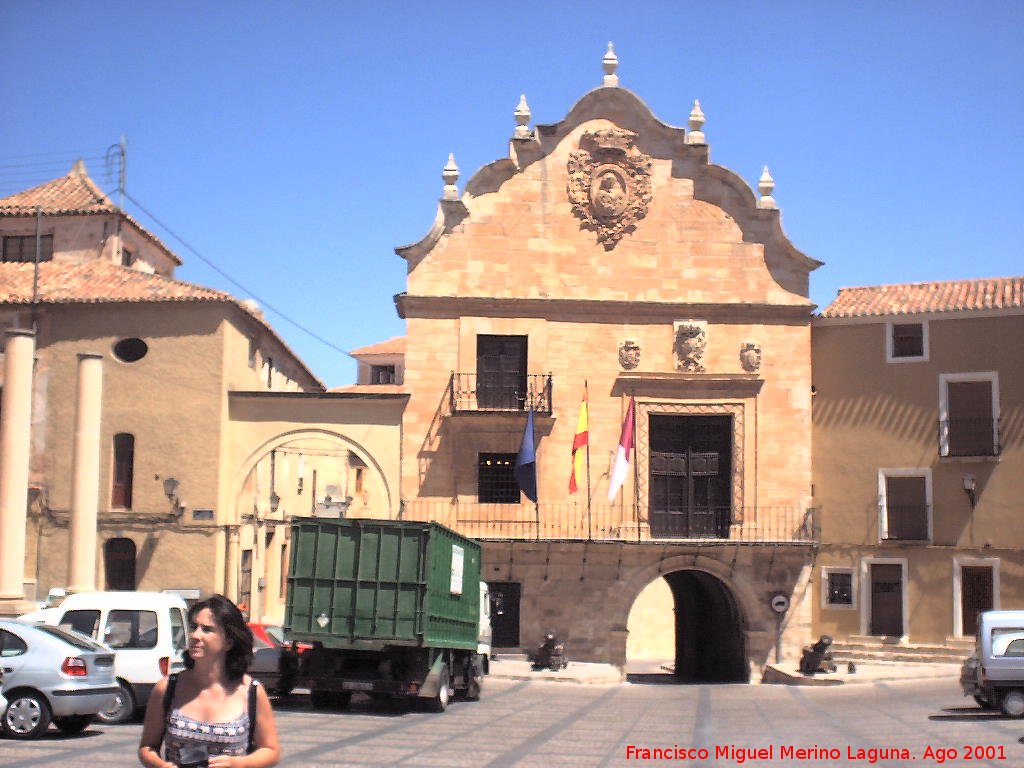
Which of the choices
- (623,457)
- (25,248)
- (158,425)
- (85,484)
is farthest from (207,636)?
(25,248)

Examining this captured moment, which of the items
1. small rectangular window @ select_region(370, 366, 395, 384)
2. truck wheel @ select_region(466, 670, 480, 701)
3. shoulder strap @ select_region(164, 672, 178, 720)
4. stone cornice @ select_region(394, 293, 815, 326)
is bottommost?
truck wheel @ select_region(466, 670, 480, 701)

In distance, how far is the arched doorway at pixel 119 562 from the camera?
32.3 metres

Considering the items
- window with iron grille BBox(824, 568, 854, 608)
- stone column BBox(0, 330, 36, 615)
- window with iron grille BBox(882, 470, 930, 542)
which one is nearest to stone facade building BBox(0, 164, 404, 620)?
stone column BBox(0, 330, 36, 615)

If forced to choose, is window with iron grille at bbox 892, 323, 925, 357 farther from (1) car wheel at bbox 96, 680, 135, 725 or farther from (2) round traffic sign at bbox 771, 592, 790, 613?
(1) car wheel at bbox 96, 680, 135, 725

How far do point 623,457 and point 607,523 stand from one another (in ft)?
6.79

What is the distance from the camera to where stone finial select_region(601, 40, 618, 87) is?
1369 inches

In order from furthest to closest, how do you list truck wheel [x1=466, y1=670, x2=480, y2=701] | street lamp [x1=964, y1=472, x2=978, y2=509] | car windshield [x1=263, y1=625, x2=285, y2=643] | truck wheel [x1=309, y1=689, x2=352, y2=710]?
street lamp [x1=964, y1=472, x2=978, y2=509] < car windshield [x1=263, y1=625, x2=285, y2=643] < truck wheel [x1=466, y1=670, x2=480, y2=701] < truck wheel [x1=309, y1=689, x2=352, y2=710]

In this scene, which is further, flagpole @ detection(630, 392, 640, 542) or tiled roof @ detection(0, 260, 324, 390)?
flagpole @ detection(630, 392, 640, 542)

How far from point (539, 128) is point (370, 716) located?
1850 centimetres

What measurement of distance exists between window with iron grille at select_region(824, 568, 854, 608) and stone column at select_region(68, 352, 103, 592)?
1768cm

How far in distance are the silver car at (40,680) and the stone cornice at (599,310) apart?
18.5 meters

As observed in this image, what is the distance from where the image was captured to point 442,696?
21.3 meters

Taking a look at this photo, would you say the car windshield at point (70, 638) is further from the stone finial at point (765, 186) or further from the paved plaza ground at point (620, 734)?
the stone finial at point (765, 186)

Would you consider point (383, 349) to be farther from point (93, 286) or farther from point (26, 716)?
point (26, 716)
